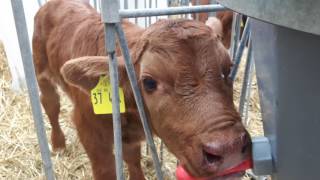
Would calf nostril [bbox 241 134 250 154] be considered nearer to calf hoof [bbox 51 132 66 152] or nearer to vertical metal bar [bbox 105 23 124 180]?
vertical metal bar [bbox 105 23 124 180]

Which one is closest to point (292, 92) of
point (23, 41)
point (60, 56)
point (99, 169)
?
point (23, 41)

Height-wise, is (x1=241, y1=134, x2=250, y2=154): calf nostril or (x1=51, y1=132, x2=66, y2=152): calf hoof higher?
(x1=241, y1=134, x2=250, y2=154): calf nostril

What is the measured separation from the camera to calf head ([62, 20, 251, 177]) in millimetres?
1652

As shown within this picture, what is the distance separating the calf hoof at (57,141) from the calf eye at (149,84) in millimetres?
2038

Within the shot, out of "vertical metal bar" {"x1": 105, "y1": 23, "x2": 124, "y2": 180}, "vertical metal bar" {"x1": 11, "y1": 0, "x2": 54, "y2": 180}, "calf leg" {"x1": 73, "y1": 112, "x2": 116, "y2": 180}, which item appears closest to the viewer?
"vertical metal bar" {"x1": 11, "y1": 0, "x2": 54, "y2": 180}

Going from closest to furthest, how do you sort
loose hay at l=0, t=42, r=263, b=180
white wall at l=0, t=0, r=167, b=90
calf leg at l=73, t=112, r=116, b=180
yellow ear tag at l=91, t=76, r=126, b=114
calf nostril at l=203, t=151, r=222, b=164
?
1. calf nostril at l=203, t=151, r=222, b=164
2. yellow ear tag at l=91, t=76, r=126, b=114
3. calf leg at l=73, t=112, r=116, b=180
4. loose hay at l=0, t=42, r=263, b=180
5. white wall at l=0, t=0, r=167, b=90

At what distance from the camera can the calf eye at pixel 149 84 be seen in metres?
1.93

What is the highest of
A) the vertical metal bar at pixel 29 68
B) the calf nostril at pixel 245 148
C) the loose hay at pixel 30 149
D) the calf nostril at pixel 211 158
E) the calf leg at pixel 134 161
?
the vertical metal bar at pixel 29 68

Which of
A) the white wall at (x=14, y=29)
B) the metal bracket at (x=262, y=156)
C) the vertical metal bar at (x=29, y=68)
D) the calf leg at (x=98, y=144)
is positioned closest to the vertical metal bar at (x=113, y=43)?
the vertical metal bar at (x=29, y=68)

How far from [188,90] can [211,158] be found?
0.29 metres

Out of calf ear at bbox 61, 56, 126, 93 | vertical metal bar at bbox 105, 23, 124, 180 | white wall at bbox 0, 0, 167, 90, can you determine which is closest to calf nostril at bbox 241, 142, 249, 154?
vertical metal bar at bbox 105, 23, 124, 180

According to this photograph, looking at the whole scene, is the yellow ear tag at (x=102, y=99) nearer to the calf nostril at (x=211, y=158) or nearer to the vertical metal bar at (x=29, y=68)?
the vertical metal bar at (x=29, y=68)

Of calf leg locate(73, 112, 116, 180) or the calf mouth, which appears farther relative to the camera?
calf leg locate(73, 112, 116, 180)

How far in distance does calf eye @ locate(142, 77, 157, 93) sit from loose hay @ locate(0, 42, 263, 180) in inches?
66.5
